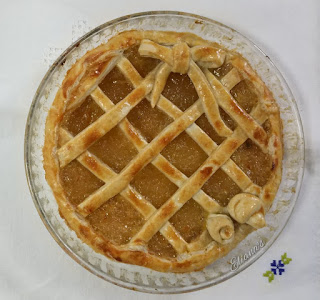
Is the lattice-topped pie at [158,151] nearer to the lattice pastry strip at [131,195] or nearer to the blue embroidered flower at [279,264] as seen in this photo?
the lattice pastry strip at [131,195]

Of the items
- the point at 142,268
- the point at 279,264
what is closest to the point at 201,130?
the point at 142,268

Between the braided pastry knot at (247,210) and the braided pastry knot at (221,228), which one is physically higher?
the braided pastry knot at (247,210)

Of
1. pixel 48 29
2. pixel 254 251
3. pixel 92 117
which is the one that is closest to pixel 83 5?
pixel 48 29

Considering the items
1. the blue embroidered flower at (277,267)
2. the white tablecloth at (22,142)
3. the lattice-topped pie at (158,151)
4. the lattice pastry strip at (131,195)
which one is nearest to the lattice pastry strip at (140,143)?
the lattice-topped pie at (158,151)

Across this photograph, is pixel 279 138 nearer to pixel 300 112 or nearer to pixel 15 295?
pixel 300 112

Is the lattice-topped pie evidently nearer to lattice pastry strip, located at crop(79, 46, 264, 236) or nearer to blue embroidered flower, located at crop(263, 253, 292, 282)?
lattice pastry strip, located at crop(79, 46, 264, 236)

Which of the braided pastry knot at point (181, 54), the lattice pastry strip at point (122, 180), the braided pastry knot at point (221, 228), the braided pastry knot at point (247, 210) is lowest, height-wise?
the braided pastry knot at point (221, 228)

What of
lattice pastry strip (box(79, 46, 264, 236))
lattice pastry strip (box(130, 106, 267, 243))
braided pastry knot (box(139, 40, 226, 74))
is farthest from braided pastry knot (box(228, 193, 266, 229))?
braided pastry knot (box(139, 40, 226, 74))

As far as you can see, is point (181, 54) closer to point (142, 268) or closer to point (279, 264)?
point (142, 268)
